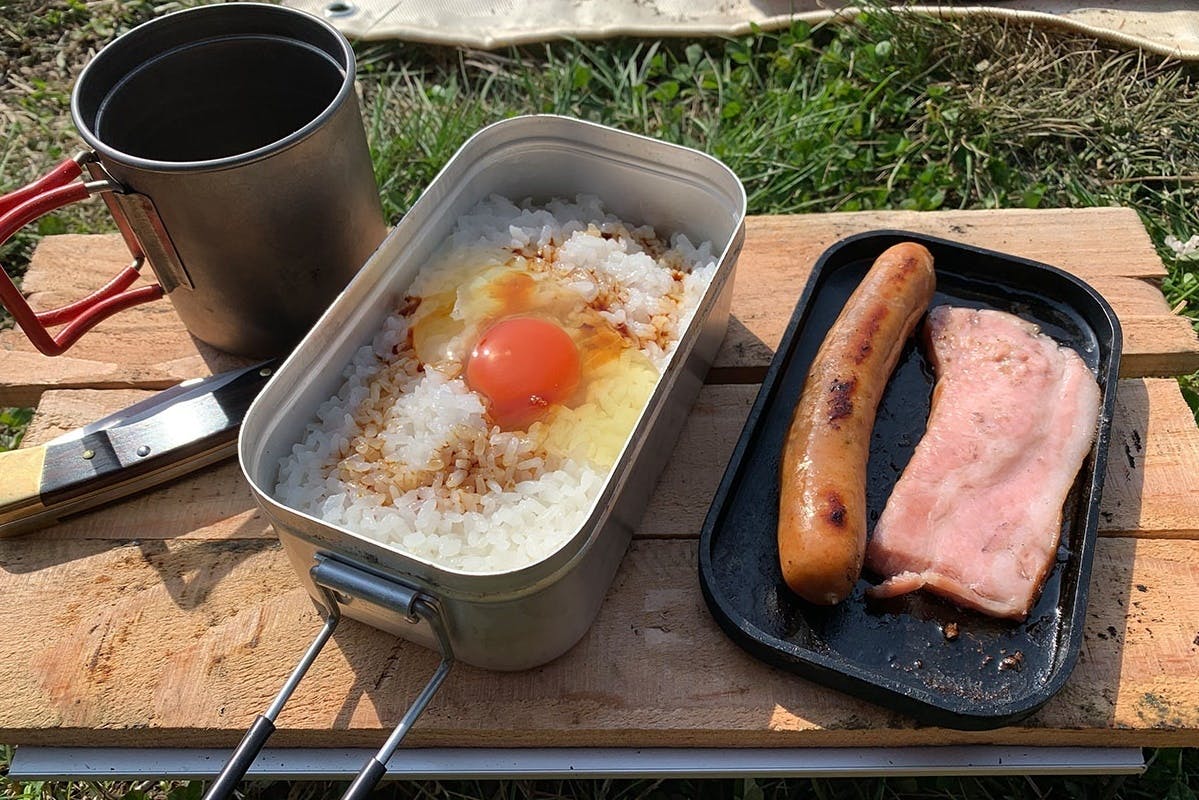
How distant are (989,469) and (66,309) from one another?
6.61 feet

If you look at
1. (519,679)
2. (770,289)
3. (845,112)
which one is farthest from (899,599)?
(845,112)

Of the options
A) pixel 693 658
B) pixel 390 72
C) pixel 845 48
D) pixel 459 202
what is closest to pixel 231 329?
pixel 459 202

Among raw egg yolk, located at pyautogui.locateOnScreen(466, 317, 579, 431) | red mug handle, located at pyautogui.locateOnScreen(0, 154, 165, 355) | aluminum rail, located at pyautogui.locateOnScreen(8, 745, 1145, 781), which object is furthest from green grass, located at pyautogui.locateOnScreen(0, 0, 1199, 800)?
aluminum rail, located at pyautogui.locateOnScreen(8, 745, 1145, 781)

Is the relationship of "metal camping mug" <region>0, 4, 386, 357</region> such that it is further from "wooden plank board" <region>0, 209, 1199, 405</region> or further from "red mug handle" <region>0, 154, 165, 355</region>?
"wooden plank board" <region>0, 209, 1199, 405</region>

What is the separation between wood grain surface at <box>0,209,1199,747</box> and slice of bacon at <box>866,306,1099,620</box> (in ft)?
0.65

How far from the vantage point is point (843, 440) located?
6.06 feet

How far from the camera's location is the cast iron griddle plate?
1666 mm

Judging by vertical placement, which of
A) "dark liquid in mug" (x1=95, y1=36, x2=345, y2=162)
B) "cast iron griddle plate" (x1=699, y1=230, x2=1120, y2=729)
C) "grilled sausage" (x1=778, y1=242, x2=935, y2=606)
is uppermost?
"dark liquid in mug" (x1=95, y1=36, x2=345, y2=162)

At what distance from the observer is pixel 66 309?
2129 mm

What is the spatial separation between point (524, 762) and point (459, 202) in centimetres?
123

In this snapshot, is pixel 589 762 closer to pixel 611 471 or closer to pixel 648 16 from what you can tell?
pixel 611 471

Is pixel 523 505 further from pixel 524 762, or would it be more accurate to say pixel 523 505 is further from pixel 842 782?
pixel 842 782

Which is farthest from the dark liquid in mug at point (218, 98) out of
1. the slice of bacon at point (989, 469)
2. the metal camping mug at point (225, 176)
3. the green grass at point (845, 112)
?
the slice of bacon at point (989, 469)

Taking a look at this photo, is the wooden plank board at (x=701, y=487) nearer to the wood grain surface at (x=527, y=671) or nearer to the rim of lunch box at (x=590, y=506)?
the wood grain surface at (x=527, y=671)
